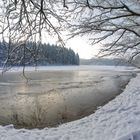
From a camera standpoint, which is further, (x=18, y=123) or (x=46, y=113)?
(x=46, y=113)

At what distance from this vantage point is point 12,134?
8203 millimetres

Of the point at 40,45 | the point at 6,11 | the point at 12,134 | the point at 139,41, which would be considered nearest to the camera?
the point at 6,11

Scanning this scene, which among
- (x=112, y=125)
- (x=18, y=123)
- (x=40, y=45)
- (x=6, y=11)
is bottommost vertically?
(x=18, y=123)

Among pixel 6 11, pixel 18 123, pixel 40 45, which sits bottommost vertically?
pixel 18 123

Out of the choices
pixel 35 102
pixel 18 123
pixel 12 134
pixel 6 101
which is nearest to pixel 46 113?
pixel 18 123

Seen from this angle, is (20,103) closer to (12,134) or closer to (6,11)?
(12,134)

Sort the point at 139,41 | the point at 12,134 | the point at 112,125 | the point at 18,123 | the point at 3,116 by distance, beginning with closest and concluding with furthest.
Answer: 1. the point at 112,125
2. the point at 12,134
3. the point at 18,123
4. the point at 3,116
5. the point at 139,41

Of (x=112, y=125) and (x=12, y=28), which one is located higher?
(x=12, y=28)

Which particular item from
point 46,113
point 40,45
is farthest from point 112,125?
point 46,113

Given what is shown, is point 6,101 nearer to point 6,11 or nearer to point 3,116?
point 3,116

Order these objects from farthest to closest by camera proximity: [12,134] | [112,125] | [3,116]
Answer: [3,116], [12,134], [112,125]

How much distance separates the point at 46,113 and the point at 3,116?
6.30 ft

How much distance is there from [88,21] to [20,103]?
19.4ft

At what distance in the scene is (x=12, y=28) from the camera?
5.14 m
